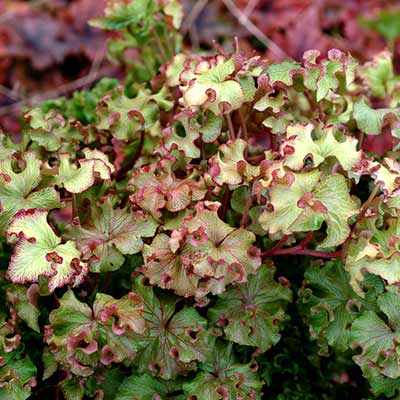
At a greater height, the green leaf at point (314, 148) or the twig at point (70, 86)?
the green leaf at point (314, 148)

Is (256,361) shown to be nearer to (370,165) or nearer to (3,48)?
(370,165)

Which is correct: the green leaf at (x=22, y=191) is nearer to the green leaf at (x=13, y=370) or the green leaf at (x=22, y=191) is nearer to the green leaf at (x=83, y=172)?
the green leaf at (x=83, y=172)

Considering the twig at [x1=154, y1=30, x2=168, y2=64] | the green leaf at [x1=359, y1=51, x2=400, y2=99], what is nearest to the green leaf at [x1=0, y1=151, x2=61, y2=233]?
the twig at [x1=154, y1=30, x2=168, y2=64]

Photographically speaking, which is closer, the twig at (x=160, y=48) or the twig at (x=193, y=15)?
the twig at (x=160, y=48)

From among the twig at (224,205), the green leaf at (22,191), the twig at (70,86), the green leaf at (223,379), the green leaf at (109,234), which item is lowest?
the twig at (70,86)

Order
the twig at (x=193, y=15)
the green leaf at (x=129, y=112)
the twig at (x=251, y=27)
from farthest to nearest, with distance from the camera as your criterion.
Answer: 1. the twig at (x=193, y=15)
2. the twig at (x=251, y=27)
3. the green leaf at (x=129, y=112)

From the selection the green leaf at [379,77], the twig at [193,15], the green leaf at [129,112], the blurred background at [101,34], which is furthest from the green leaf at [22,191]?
the twig at [193,15]

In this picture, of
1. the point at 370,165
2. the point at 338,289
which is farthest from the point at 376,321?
the point at 370,165
